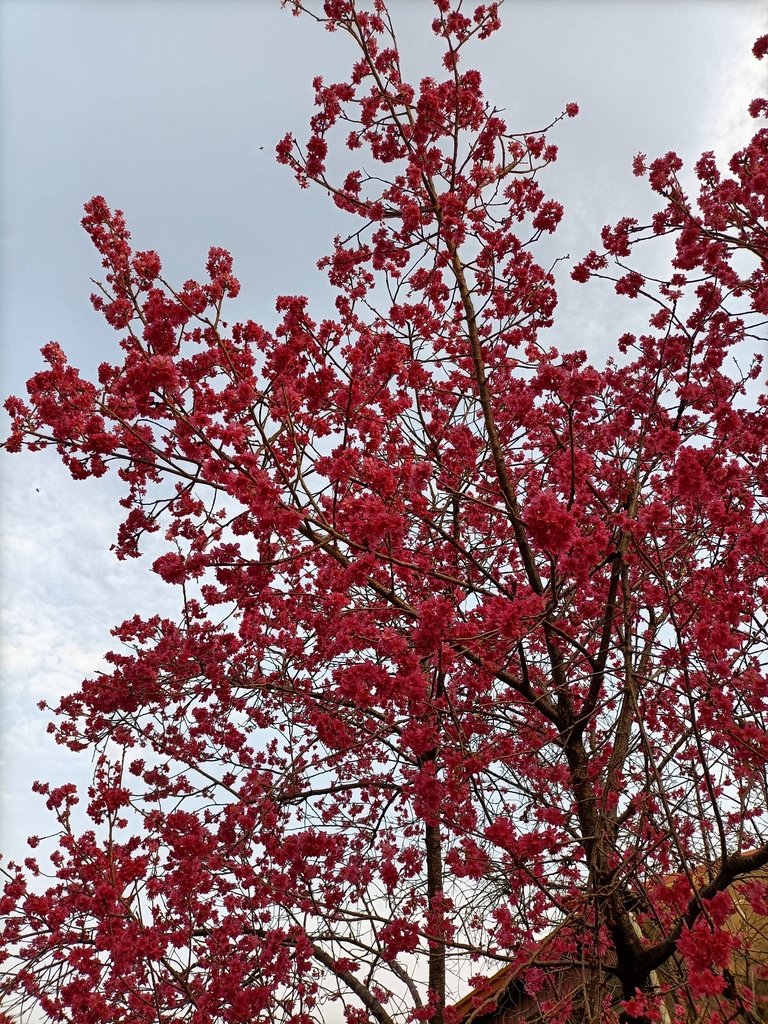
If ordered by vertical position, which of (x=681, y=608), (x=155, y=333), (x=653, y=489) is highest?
(x=155, y=333)

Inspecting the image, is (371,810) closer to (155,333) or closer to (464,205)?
(155,333)

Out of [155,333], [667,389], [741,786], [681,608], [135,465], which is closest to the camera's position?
[741,786]

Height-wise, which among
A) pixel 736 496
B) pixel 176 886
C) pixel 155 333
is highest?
pixel 155 333

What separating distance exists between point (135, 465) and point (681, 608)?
4236 millimetres

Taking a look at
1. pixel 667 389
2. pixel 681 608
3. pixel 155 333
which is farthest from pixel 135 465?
pixel 667 389

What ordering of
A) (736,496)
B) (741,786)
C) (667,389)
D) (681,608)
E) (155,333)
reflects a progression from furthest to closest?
1. (667,389)
2. (736,496)
3. (681,608)
4. (155,333)
5. (741,786)

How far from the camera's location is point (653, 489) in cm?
636

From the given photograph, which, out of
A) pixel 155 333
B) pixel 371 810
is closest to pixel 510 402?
pixel 155 333

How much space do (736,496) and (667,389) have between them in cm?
118

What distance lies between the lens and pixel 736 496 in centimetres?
542

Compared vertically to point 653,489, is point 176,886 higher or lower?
lower

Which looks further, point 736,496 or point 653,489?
point 653,489

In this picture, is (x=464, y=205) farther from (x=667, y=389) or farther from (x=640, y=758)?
(x=640, y=758)

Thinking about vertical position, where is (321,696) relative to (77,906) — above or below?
above
